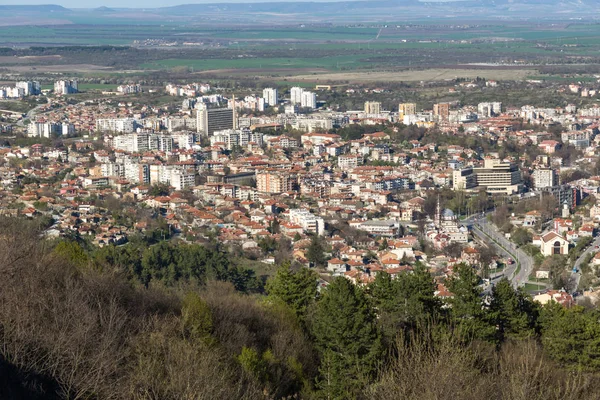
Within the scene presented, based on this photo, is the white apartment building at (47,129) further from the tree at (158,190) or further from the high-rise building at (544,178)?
the high-rise building at (544,178)

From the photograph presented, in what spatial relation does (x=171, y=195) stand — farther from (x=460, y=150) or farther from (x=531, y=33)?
(x=531, y=33)

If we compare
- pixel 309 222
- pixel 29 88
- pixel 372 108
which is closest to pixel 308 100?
pixel 372 108

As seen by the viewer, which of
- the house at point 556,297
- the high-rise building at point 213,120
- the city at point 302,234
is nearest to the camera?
the city at point 302,234

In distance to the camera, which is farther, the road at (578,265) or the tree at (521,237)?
the tree at (521,237)

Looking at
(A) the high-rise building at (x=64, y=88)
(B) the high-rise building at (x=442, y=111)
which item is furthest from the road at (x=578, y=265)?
(A) the high-rise building at (x=64, y=88)

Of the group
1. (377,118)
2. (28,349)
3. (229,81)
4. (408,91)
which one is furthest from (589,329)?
(229,81)

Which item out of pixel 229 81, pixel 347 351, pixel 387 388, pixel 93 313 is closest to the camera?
pixel 387 388
